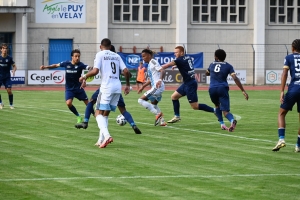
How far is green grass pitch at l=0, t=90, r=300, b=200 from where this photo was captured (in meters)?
9.84

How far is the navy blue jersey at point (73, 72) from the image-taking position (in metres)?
19.8

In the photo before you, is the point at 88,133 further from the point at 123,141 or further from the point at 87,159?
the point at 87,159

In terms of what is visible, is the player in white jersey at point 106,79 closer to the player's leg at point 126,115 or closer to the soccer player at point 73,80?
the player's leg at point 126,115

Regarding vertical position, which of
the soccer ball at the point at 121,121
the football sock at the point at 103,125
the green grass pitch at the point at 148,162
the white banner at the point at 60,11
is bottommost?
the green grass pitch at the point at 148,162

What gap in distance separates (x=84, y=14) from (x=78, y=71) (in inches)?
1213

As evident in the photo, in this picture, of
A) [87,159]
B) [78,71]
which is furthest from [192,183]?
[78,71]

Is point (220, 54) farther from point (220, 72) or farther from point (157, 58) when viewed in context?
point (157, 58)

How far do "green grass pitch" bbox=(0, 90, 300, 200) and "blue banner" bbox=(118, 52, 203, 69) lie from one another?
1091 inches

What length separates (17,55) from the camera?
158 ft

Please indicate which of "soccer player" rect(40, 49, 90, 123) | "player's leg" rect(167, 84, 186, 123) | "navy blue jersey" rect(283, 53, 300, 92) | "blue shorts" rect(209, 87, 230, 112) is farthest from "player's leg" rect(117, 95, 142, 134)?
"navy blue jersey" rect(283, 53, 300, 92)

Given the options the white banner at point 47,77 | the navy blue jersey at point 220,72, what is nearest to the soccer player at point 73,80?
the navy blue jersey at point 220,72

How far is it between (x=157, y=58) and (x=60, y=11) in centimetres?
698

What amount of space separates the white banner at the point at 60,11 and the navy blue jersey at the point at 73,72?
1189 inches

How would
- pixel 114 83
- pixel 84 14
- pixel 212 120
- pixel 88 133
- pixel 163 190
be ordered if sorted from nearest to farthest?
1. pixel 163 190
2. pixel 114 83
3. pixel 88 133
4. pixel 212 120
5. pixel 84 14
